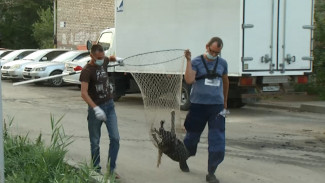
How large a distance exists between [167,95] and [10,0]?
131 ft

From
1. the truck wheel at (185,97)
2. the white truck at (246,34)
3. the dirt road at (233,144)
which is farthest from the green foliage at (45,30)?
the truck wheel at (185,97)

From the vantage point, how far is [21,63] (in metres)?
22.9

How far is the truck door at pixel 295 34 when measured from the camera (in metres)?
12.4

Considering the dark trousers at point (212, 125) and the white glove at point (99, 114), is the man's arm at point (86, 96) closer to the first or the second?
the white glove at point (99, 114)

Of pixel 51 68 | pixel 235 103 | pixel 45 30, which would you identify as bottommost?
pixel 235 103

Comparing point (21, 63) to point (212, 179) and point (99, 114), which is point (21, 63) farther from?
point (212, 179)

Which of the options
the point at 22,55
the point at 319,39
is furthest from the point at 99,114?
the point at 22,55

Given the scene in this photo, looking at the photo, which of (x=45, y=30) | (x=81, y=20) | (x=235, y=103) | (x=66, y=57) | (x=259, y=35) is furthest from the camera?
(x=45, y=30)

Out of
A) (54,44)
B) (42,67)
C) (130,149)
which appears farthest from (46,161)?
(54,44)

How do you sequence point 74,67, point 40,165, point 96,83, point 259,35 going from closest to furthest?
point 40,165 < point 96,83 < point 259,35 < point 74,67

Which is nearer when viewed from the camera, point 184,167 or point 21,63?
point 184,167

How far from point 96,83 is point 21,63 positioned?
17.8m

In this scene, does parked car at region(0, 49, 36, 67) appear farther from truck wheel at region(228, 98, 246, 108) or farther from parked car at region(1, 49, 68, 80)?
truck wheel at region(228, 98, 246, 108)

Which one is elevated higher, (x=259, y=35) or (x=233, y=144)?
(x=259, y=35)
